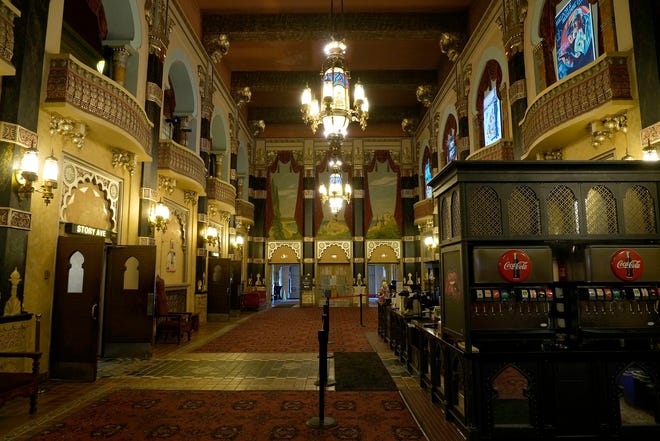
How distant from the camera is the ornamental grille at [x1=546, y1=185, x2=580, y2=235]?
163 inches

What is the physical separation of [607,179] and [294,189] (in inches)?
669

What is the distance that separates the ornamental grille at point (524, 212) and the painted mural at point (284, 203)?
16307 millimetres

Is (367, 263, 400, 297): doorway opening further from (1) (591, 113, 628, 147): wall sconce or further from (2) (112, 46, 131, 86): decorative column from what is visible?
(2) (112, 46, 131, 86): decorative column

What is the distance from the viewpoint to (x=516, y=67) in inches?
356

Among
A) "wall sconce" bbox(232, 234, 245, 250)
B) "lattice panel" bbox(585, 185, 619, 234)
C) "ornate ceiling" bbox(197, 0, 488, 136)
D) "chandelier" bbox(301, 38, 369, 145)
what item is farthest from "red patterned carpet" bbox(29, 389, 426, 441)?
"wall sconce" bbox(232, 234, 245, 250)

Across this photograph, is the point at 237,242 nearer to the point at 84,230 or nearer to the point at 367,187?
the point at 367,187

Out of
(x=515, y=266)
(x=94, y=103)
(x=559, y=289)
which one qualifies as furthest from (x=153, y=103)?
(x=559, y=289)

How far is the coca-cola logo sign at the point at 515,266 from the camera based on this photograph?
395 cm

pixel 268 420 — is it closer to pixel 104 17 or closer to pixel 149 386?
pixel 149 386

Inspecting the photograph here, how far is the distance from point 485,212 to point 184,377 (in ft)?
15.9

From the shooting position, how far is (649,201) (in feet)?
13.5

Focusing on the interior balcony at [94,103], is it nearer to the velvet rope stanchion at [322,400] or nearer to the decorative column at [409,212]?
the velvet rope stanchion at [322,400]

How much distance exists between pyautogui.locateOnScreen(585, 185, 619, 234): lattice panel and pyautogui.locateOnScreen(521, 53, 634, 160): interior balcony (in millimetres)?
2468

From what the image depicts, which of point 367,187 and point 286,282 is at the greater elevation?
point 367,187
